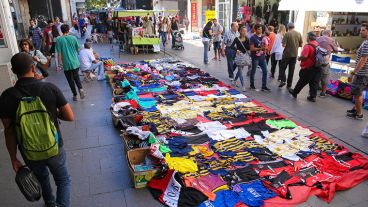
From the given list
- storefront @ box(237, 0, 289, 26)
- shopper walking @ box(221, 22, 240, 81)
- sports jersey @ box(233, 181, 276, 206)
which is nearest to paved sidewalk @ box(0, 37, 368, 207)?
sports jersey @ box(233, 181, 276, 206)

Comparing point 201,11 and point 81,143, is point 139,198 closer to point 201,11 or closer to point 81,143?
point 81,143

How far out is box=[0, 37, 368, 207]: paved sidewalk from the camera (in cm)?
398

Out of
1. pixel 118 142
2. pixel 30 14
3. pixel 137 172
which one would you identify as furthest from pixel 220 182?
pixel 30 14

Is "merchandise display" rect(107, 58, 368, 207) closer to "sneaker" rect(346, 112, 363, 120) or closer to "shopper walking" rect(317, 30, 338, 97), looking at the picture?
"sneaker" rect(346, 112, 363, 120)

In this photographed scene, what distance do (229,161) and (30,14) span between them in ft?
69.3

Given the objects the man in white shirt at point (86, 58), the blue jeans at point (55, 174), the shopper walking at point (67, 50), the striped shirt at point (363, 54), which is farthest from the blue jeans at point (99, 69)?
the striped shirt at point (363, 54)

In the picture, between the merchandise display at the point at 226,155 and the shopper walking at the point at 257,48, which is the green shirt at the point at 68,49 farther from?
the shopper walking at the point at 257,48

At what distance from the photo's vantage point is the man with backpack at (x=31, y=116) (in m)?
2.68

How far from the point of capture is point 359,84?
20.2 ft

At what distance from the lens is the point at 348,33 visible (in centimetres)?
1297

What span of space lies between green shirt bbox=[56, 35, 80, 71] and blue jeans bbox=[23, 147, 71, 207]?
4.74 m

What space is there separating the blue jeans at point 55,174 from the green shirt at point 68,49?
4.74 metres

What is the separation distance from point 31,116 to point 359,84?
6224mm

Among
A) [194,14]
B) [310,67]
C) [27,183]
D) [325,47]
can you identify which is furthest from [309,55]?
[194,14]
